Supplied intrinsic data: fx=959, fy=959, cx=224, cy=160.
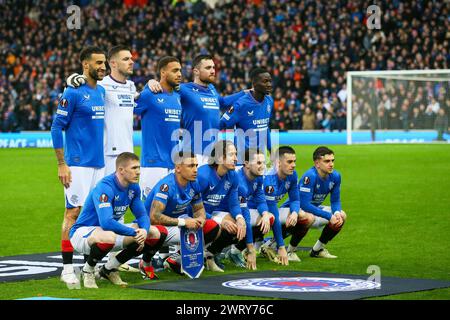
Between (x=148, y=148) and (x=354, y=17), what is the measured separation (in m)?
26.4

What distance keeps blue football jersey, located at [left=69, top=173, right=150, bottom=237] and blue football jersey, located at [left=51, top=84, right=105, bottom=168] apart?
2.51 feet

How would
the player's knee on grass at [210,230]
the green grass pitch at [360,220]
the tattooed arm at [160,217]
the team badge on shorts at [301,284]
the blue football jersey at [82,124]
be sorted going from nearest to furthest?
the team badge on shorts at [301,284], the green grass pitch at [360,220], the tattooed arm at [160,217], the blue football jersey at [82,124], the player's knee on grass at [210,230]

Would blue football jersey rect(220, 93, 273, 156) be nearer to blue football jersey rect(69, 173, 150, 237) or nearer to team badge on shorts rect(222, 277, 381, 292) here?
blue football jersey rect(69, 173, 150, 237)

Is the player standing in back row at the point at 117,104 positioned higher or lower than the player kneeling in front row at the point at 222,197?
higher

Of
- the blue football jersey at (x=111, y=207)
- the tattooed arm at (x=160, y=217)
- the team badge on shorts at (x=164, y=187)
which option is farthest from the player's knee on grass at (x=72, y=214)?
the team badge on shorts at (x=164, y=187)

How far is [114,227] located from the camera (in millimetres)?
9117

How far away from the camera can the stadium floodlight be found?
105 ft

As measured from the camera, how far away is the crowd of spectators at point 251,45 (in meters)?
34.7

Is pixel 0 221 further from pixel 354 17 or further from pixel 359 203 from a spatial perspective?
pixel 354 17

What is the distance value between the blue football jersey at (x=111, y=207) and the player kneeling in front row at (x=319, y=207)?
278 centimetres

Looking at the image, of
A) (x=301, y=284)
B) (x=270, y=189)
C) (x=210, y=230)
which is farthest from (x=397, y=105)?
(x=301, y=284)

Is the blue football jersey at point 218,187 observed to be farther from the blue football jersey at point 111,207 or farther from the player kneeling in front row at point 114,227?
the blue football jersey at point 111,207

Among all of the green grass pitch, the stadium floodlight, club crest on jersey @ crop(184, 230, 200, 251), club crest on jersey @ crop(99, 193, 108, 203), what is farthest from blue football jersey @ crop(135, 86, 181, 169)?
the stadium floodlight
